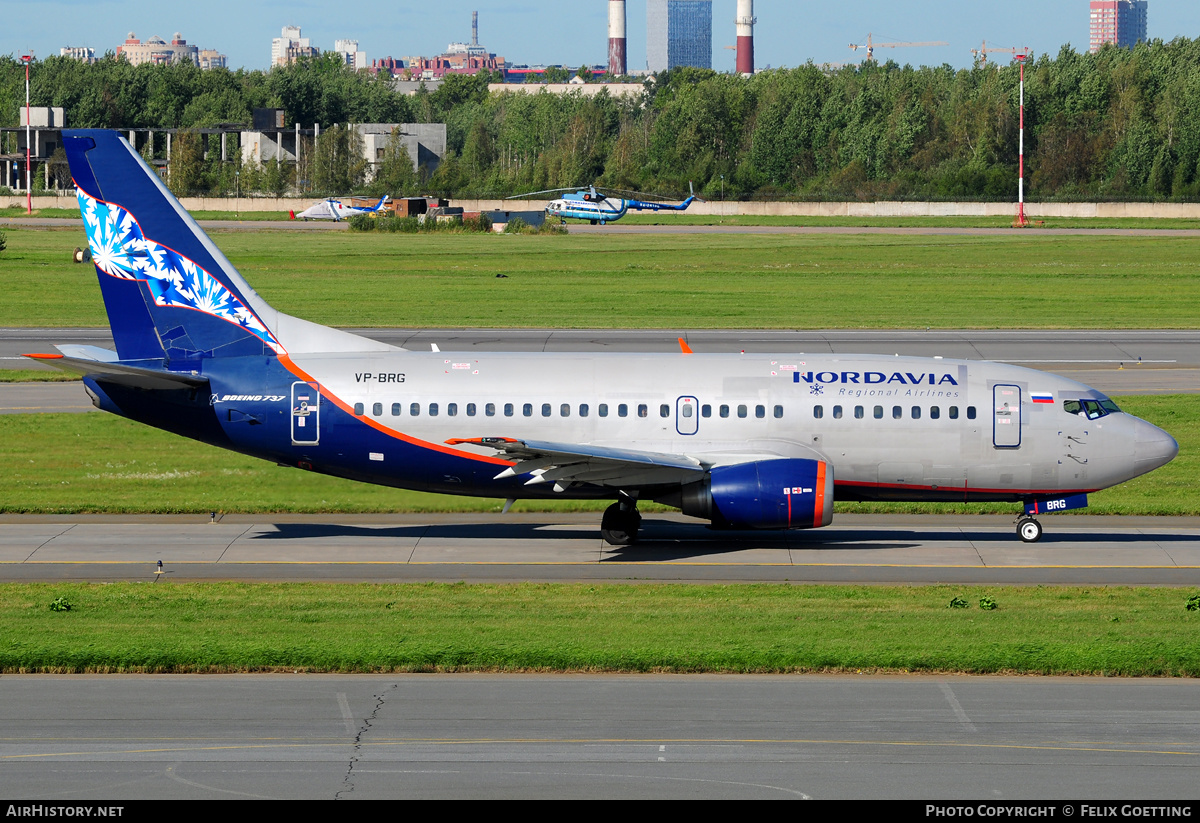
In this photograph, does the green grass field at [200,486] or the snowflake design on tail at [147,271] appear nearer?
the snowflake design on tail at [147,271]

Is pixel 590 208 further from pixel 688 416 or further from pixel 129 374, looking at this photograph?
pixel 129 374

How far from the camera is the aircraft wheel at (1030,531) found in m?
32.2

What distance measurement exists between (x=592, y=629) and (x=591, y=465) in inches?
274

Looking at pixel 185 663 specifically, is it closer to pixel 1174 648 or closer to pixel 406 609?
pixel 406 609

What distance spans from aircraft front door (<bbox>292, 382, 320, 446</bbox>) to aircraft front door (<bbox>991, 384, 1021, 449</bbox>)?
15565 mm

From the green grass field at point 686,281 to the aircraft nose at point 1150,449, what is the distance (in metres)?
39.8

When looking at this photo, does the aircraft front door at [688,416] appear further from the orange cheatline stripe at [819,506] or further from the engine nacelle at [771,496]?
the orange cheatline stripe at [819,506]

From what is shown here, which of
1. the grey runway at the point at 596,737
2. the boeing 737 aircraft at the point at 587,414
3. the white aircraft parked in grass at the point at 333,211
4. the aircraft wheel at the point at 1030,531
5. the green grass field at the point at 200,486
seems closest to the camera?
the grey runway at the point at 596,737

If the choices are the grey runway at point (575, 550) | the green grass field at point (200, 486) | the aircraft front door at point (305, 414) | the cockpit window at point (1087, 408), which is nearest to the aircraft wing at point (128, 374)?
A: the aircraft front door at point (305, 414)

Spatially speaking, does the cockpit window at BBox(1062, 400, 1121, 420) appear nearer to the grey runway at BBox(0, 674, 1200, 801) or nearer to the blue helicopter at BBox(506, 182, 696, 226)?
the grey runway at BBox(0, 674, 1200, 801)

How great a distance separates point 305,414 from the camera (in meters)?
31.5

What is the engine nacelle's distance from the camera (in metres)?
29.8

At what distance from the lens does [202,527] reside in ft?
110

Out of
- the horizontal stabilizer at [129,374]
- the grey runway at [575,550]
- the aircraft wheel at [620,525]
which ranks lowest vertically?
the grey runway at [575,550]
